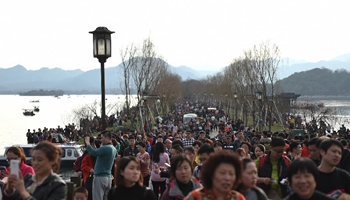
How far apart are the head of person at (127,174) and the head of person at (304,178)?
1.72m

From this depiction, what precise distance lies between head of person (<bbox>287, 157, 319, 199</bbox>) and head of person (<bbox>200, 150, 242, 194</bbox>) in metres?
0.52

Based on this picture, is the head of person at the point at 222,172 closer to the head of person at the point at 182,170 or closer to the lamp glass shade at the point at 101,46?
the head of person at the point at 182,170

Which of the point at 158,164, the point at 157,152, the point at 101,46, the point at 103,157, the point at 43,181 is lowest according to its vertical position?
the point at 158,164

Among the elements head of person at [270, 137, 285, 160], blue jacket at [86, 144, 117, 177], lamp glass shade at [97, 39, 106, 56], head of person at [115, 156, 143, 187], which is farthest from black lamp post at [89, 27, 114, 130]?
head of person at [115, 156, 143, 187]

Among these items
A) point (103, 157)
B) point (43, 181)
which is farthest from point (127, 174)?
point (103, 157)

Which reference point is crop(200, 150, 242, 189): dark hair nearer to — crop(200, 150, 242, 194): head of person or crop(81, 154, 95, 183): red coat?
crop(200, 150, 242, 194): head of person

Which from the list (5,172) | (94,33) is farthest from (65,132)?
(5,172)

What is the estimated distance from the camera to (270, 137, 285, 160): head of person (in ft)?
24.5

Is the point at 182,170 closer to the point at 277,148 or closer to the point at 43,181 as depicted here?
the point at 43,181

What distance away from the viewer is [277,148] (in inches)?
295

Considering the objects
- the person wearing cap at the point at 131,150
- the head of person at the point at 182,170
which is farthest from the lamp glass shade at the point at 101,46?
the head of person at the point at 182,170

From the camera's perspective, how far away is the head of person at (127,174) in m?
5.35

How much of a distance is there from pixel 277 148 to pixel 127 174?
9.79ft

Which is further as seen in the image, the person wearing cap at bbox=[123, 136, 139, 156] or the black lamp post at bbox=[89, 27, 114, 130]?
the person wearing cap at bbox=[123, 136, 139, 156]
